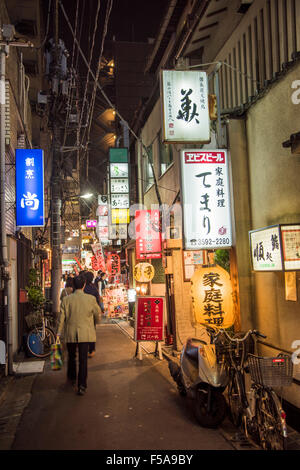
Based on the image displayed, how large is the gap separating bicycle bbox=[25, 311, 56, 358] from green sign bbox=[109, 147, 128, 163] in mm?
11573

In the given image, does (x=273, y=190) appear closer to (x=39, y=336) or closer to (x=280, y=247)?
(x=280, y=247)

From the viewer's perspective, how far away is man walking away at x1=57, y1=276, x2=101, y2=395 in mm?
8516

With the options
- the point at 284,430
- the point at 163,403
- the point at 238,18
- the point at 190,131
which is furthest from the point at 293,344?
the point at 238,18

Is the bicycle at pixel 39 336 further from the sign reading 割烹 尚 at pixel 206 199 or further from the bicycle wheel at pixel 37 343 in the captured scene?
the sign reading 割烹 尚 at pixel 206 199

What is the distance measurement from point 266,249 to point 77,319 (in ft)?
14.8

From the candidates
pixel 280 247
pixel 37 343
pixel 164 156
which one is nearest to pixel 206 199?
pixel 280 247

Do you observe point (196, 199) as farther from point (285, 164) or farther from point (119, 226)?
point (119, 226)

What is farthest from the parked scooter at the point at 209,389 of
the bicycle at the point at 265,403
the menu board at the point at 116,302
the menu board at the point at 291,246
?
the menu board at the point at 116,302

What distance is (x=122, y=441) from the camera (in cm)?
596

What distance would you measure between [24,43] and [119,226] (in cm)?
1297

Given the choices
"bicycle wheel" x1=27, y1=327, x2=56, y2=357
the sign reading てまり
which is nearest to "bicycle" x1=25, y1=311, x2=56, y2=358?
"bicycle wheel" x1=27, y1=327, x2=56, y2=357

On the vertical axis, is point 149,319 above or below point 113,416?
above

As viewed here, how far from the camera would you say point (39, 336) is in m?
12.7

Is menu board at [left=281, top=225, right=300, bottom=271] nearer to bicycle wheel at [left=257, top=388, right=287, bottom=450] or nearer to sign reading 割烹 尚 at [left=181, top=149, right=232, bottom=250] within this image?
bicycle wheel at [left=257, top=388, right=287, bottom=450]
